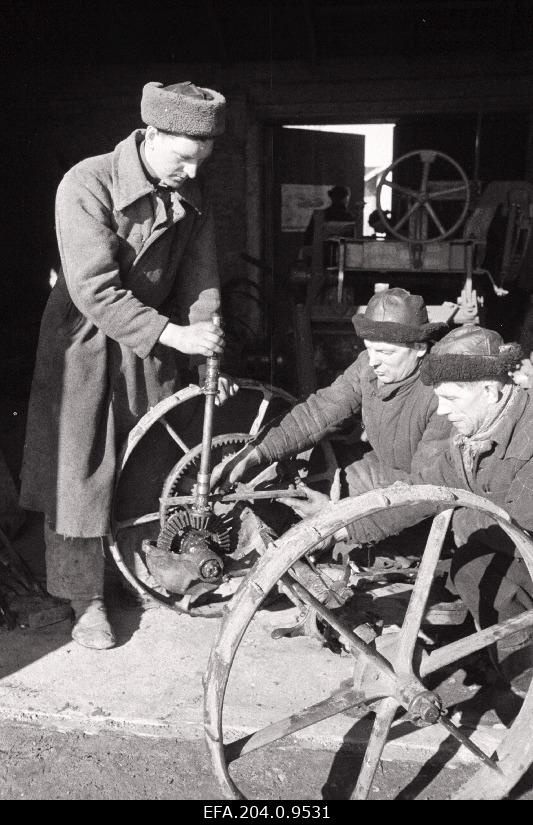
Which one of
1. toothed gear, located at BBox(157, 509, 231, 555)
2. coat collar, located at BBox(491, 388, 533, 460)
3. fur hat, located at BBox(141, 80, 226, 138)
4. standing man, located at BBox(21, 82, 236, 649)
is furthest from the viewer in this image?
toothed gear, located at BBox(157, 509, 231, 555)

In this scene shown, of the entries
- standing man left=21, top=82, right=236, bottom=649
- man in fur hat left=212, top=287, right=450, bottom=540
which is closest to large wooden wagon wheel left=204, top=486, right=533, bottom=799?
man in fur hat left=212, top=287, right=450, bottom=540

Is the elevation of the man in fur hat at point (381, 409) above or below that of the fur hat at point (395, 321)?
below

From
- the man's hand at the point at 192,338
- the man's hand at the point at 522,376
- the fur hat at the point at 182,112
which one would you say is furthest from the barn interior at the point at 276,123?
the man's hand at the point at 522,376

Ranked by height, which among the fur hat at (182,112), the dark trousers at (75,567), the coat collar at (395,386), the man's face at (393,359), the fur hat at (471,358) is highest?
the fur hat at (182,112)

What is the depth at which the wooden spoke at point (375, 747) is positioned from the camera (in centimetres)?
230

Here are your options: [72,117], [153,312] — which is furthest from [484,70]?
[153,312]

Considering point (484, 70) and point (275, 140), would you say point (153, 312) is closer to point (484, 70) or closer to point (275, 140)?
point (484, 70)

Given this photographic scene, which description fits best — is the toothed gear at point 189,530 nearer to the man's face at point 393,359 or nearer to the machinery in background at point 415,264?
the man's face at point 393,359

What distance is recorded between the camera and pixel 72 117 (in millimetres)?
8250

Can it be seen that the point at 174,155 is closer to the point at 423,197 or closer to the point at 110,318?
the point at 110,318

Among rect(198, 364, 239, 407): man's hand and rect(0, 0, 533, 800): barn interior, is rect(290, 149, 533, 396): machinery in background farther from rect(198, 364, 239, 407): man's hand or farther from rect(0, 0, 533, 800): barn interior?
rect(198, 364, 239, 407): man's hand

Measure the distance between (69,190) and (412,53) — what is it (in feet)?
18.2

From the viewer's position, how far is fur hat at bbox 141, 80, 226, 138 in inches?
121

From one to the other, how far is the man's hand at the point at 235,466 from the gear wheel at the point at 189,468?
0.04m
